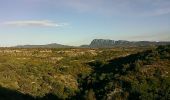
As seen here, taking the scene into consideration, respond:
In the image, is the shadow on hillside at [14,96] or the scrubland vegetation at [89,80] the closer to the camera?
the shadow on hillside at [14,96]

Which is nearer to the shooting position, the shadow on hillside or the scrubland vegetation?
the shadow on hillside

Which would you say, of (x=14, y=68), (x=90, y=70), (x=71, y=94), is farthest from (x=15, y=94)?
(x=90, y=70)

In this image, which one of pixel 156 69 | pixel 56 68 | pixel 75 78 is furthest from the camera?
pixel 56 68

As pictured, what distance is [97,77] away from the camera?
106m

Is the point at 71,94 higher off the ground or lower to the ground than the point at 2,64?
lower

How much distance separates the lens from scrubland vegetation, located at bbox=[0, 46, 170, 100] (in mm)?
84225

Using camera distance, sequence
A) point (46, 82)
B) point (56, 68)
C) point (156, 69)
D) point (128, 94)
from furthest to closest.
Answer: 1. point (56, 68)
2. point (46, 82)
3. point (156, 69)
4. point (128, 94)

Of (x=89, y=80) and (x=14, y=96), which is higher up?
(x=89, y=80)

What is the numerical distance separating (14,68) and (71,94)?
83.1 feet

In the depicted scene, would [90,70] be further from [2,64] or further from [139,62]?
[2,64]

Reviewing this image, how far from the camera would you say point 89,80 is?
104m

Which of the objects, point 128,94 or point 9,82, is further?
point 9,82

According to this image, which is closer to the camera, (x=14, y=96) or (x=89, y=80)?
(x=14, y=96)

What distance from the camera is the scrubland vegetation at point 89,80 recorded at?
276 ft
